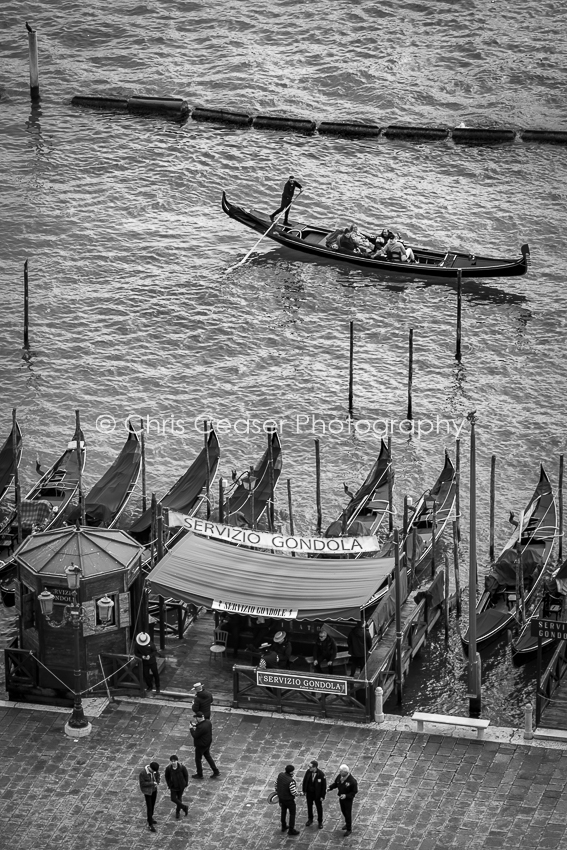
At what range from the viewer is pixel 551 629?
44312 mm

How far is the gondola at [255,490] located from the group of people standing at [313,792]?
15.2 metres

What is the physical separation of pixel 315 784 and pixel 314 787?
8cm

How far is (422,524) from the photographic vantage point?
55.4 meters

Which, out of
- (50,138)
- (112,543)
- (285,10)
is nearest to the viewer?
(112,543)

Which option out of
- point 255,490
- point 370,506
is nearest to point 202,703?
point 255,490

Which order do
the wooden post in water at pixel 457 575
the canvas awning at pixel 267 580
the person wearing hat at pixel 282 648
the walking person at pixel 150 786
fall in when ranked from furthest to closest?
the wooden post in water at pixel 457 575 → the person wearing hat at pixel 282 648 → the canvas awning at pixel 267 580 → the walking person at pixel 150 786

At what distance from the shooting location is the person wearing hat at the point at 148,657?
148 feet

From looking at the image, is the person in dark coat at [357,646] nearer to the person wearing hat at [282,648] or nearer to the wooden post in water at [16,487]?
the person wearing hat at [282,648]

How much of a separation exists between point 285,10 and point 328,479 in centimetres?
4390

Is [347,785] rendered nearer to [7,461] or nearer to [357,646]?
[357,646]

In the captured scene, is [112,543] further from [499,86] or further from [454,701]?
[499,86]

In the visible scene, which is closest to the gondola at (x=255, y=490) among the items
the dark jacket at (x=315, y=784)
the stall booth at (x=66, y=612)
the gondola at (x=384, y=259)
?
the stall booth at (x=66, y=612)

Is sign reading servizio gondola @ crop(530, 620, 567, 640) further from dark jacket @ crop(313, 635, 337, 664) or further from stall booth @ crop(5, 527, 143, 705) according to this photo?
stall booth @ crop(5, 527, 143, 705)

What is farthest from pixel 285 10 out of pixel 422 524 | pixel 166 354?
pixel 422 524
